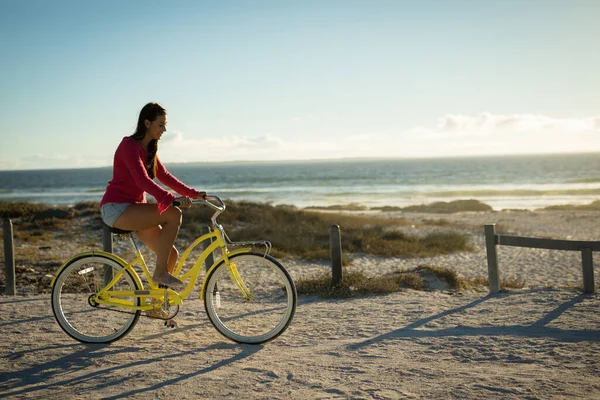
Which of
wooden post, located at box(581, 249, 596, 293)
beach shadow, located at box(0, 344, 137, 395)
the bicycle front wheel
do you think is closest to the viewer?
beach shadow, located at box(0, 344, 137, 395)

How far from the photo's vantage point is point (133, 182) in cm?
488

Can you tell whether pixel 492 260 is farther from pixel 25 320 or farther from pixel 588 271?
pixel 25 320

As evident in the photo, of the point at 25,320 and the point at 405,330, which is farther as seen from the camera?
the point at 25,320

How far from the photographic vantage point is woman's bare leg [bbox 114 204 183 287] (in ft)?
15.8

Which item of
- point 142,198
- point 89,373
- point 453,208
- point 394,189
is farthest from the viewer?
point 394,189

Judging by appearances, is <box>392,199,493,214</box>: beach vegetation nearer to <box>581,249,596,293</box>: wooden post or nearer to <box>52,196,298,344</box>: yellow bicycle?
<box>581,249,596,293</box>: wooden post

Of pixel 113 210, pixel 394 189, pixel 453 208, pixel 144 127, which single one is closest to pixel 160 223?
pixel 113 210

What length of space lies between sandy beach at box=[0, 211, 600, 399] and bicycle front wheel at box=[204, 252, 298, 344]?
6.7 inches

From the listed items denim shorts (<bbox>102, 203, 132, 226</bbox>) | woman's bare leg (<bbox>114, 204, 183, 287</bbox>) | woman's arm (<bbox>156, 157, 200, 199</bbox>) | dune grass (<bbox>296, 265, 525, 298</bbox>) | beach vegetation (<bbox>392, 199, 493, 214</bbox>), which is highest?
woman's arm (<bbox>156, 157, 200, 199</bbox>)

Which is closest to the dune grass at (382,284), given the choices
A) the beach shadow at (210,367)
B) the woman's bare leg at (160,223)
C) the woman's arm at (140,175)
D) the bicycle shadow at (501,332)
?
the bicycle shadow at (501,332)

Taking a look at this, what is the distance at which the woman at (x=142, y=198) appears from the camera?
4.75 meters

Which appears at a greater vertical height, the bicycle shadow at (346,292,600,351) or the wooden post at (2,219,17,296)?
the wooden post at (2,219,17,296)

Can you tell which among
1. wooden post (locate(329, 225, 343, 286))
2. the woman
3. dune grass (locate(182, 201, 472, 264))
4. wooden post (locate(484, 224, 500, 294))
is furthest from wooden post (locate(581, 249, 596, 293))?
dune grass (locate(182, 201, 472, 264))

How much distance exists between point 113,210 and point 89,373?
1399mm
